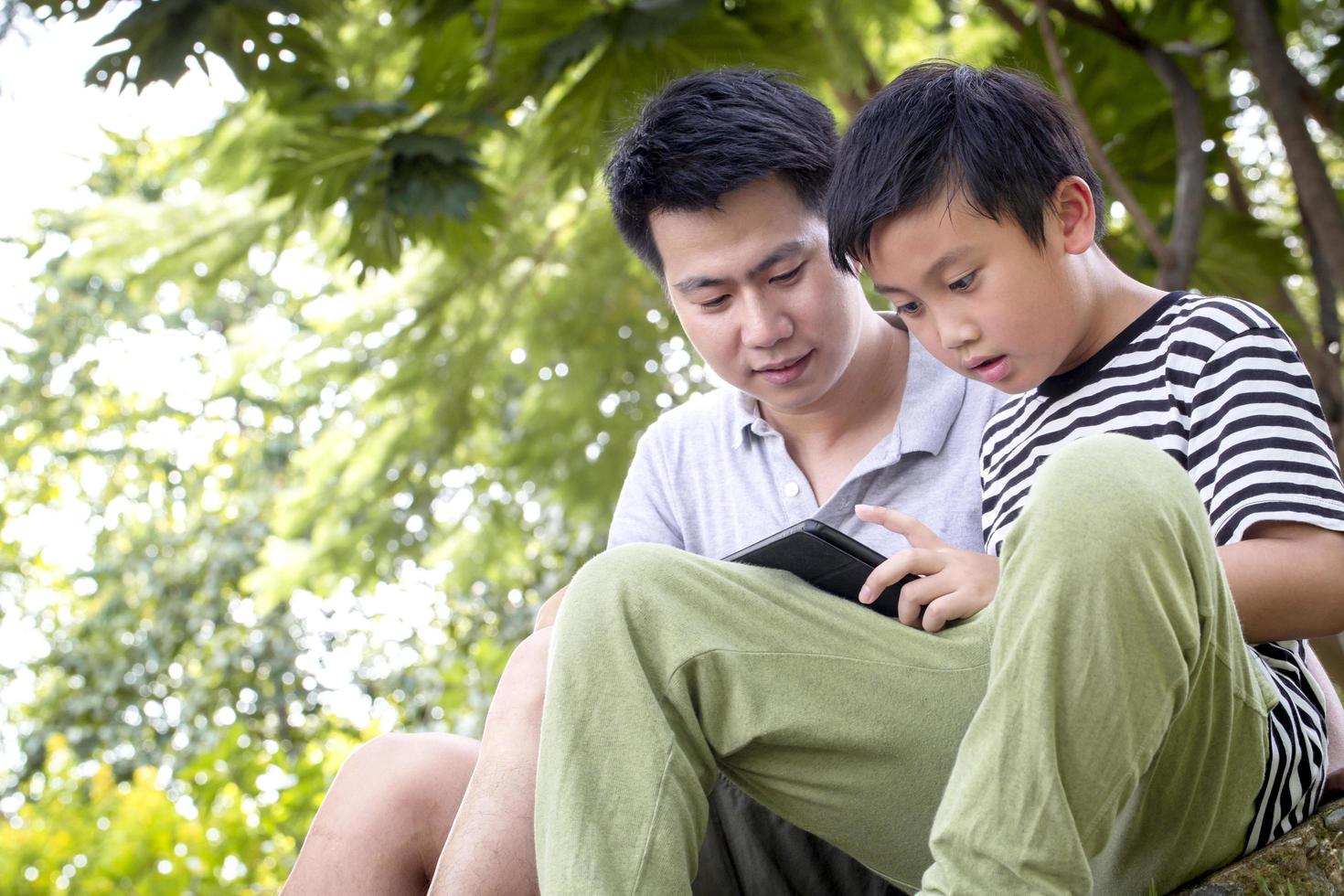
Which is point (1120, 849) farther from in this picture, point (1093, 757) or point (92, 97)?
point (92, 97)

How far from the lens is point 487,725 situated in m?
1.56

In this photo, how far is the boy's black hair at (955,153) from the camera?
1.54m

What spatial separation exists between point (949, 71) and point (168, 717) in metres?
9.24

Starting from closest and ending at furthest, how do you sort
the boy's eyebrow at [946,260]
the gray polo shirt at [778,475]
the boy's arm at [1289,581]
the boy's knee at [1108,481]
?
1. the boy's knee at [1108,481]
2. the boy's arm at [1289,581]
3. the boy's eyebrow at [946,260]
4. the gray polo shirt at [778,475]

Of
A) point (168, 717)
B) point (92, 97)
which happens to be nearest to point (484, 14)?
point (92, 97)

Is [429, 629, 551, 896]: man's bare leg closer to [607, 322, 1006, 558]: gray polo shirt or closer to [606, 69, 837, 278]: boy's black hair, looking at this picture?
[607, 322, 1006, 558]: gray polo shirt

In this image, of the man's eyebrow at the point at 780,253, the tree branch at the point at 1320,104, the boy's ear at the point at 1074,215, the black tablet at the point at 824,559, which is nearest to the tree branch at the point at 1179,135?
the tree branch at the point at 1320,104

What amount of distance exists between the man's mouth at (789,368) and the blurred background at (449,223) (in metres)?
0.96

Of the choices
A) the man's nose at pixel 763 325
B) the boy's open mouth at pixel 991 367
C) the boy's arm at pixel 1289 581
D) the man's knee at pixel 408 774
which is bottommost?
the boy's arm at pixel 1289 581

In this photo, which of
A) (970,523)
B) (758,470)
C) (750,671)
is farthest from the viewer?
(758,470)

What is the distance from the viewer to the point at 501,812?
1.46 metres

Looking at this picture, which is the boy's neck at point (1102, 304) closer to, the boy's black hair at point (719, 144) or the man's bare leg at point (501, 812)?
the boy's black hair at point (719, 144)

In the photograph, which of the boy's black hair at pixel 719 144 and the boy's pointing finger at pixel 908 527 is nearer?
the boy's pointing finger at pixel 908 527

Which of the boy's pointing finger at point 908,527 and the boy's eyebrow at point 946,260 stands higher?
the boy's eyebrow at point 946,260
